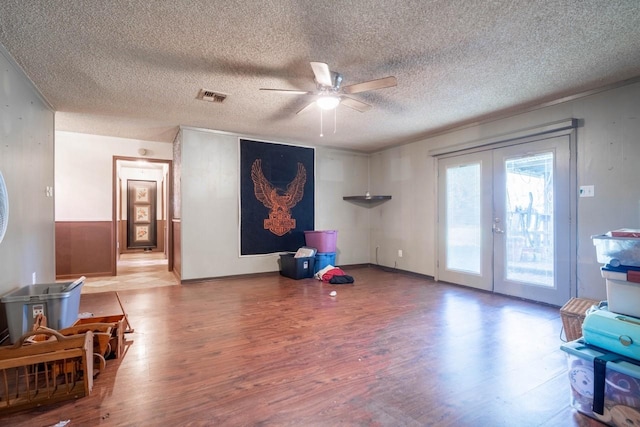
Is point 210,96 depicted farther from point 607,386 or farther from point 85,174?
point 607,386

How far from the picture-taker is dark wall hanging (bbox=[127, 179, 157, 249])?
9.48 metres

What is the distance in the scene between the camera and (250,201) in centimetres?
538

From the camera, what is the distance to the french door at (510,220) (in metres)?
3.61

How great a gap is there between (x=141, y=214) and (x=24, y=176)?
718cm

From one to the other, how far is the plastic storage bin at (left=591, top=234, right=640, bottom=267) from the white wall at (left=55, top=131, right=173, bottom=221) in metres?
6.66

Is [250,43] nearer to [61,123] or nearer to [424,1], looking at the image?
[424,1]

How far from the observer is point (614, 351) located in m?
1.68

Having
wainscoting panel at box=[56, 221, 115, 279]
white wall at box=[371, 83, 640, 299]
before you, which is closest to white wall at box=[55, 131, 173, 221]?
wainscoting panel at box=[56, 221, 115, 279]

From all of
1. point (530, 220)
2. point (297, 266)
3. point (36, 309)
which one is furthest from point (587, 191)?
point (36, 309)

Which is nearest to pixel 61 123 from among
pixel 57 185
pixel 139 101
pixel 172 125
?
pixel 57 185

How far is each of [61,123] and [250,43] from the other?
411cm

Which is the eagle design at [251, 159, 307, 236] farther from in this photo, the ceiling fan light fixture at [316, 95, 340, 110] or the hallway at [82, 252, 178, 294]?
the ceiling fan light fixture at [316, 95, 340, 110]

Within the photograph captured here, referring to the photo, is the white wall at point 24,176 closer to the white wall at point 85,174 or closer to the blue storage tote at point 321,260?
the white wall at point 85,174

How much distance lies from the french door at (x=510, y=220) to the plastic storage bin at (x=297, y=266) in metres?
2.21
